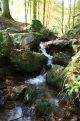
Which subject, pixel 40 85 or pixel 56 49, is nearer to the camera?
pixel 40 85

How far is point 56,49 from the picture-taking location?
1112 cm

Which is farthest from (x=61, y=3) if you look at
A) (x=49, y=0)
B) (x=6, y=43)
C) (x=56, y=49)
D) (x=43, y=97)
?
(x=43, y=97)

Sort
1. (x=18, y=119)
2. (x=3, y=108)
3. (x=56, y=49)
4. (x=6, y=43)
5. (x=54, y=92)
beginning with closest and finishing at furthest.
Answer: (x=18, y=119), (x=3, y=108), (x=54, y=92), (x=6, y=43), (x=56, y=49)

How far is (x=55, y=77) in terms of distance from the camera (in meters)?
7.73

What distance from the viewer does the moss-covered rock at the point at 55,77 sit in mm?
7478

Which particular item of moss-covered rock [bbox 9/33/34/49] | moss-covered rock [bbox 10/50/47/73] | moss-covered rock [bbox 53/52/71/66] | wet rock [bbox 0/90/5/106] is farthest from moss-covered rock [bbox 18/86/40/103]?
moss-covered rock [bbox 9/33/34/49]

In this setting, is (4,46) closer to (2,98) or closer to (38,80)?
(38,80)

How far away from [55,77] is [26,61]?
1.50m

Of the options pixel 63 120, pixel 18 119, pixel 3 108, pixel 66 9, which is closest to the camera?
pixel 63 120

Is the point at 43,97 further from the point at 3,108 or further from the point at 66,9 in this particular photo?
the point at 66,9

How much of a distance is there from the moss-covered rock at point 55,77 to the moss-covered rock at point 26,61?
2.83 ft

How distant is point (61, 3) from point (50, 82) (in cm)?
2397

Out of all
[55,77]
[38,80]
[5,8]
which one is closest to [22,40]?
[38,80]

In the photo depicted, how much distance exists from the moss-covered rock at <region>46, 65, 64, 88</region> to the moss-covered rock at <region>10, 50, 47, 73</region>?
2.83ft
